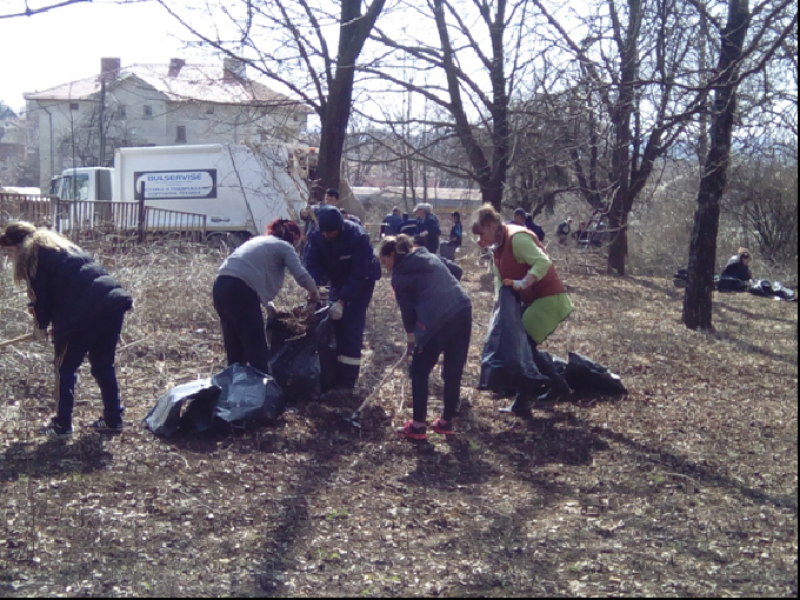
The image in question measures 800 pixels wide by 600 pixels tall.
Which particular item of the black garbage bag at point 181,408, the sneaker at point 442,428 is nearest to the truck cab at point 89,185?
the black garbage bag at point 181,408

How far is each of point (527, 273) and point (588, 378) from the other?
4.36 ft

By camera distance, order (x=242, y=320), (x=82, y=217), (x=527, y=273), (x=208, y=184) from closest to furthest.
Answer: (x=527, y=273) → (x=242, y=320) → (x=82, y=217) → (x=208, y=184)

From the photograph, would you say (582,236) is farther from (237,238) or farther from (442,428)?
(442,428)

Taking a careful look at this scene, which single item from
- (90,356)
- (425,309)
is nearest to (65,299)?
(90,356)

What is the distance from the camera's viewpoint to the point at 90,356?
5.34 metres

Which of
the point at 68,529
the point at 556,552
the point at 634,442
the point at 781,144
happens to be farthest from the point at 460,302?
the point at 781,144

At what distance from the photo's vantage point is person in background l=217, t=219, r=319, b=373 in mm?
5758

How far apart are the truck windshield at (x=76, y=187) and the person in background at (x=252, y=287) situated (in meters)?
16.0

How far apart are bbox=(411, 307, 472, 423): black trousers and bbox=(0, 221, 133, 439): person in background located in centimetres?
201

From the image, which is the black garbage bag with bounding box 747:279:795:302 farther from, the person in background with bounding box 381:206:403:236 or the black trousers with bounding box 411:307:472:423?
the black trousers with bounding box 411:307:472:423

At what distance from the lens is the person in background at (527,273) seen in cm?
569

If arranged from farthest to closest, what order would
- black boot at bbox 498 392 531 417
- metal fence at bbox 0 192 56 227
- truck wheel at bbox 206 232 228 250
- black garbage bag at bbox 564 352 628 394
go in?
truck wheel at bbox 206 232 228 250
metal fence at bbox 0 192 56 227
black garbage bag at bbox 564 352 628 394
black boot at bbox 498 392 531 417

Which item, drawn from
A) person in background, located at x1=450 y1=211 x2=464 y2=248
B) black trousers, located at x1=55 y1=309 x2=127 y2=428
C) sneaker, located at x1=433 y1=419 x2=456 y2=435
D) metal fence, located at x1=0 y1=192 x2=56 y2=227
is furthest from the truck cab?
sneaker, located at x1=433 y1=419 x2=456 y2=435

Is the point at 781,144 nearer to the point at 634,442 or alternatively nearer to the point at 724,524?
the point at 634,442
